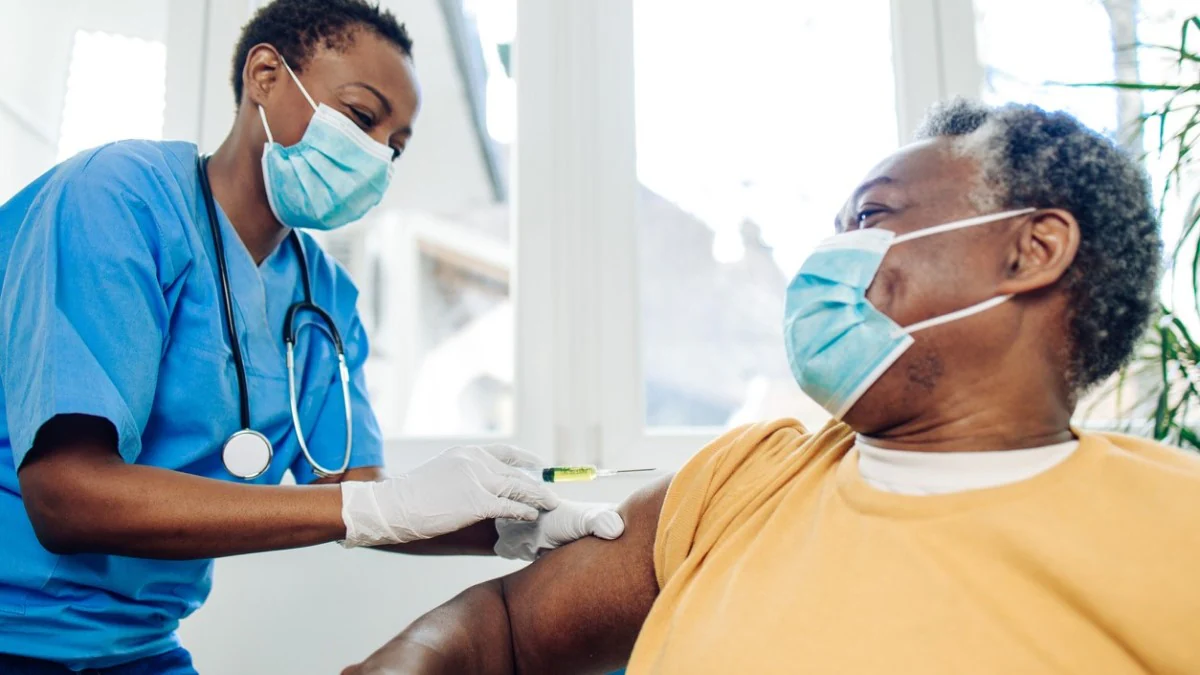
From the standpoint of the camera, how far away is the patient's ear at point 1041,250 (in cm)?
96

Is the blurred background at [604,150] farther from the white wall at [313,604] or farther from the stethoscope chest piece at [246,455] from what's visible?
the stethoscope chest piece at [246,455]

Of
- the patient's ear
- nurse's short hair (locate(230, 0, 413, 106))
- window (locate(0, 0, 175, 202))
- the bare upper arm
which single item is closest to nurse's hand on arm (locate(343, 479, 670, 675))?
the bare upper arm

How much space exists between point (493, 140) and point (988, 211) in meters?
1.43

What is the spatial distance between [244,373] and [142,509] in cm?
30

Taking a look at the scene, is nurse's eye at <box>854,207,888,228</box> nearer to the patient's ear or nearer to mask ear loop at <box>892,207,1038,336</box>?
mask ear loop at <box>892,207,1038,336</box>

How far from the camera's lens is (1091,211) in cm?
98

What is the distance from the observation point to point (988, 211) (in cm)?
99

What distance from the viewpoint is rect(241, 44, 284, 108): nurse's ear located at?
4.40 feet

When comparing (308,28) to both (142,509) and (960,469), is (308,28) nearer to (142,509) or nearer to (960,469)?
(142,509)

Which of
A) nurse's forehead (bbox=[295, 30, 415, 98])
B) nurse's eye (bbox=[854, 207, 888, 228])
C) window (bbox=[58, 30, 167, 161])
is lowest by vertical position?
nurse's eye (bbox=[854, 207, 888, 228])

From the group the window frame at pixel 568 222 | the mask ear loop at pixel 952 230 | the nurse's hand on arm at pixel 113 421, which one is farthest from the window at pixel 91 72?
the mask ear loop at pixel 952 230

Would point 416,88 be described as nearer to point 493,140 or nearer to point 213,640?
point 493,140

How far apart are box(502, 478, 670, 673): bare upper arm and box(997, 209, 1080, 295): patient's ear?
0.53 metres

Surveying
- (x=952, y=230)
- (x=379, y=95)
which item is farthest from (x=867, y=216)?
(x=379, y=95)
